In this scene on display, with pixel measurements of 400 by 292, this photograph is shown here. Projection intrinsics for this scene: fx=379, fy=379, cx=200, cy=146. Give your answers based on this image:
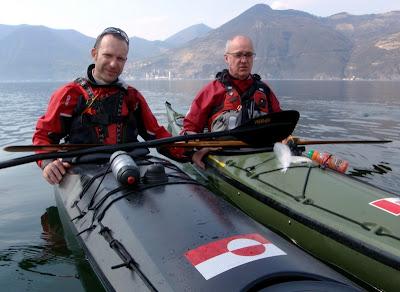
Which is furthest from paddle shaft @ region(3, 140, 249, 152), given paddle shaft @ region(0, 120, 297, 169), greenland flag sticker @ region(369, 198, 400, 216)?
greenland flag sticker @ region(369, 198, 400, 216)

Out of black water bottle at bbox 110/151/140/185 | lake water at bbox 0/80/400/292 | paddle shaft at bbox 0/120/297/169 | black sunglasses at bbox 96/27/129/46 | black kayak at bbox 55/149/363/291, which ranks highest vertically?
black sunglasses at bbox 96/27/129/46

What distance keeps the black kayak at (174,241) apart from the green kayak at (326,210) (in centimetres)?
118

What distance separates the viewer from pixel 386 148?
37.0ft

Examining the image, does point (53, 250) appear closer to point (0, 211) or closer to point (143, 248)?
point (0, 211)

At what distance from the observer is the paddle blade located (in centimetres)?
469

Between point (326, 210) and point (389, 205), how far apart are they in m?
0.62

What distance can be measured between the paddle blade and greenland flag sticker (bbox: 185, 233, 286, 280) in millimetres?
2195

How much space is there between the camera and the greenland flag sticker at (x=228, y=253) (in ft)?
7.43

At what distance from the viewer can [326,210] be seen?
13.5 ft

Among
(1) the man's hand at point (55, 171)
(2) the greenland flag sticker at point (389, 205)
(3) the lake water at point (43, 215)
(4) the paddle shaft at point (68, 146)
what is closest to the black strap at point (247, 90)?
(4) the paddle shaft at point (68, 146)

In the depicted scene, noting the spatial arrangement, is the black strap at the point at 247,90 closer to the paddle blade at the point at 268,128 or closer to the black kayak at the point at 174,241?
the paddle blade at the point at 268,128

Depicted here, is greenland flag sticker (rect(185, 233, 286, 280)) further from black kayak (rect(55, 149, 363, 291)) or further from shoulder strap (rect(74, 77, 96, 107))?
shoulder strap (rect(74, 77, 96, 107))

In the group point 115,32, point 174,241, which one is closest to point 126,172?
point 174,241

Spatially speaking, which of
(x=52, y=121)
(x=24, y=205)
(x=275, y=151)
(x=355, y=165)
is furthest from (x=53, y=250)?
(x=355, y=165)
